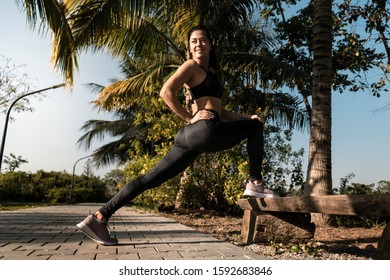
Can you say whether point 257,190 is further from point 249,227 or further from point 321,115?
point 321,115

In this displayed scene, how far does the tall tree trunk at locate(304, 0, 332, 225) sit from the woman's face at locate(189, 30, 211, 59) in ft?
16.0

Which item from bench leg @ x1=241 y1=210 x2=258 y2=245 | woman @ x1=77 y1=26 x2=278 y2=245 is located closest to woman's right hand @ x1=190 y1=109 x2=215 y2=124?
woman @ x1=77 y1=26 x2=278 y2=245

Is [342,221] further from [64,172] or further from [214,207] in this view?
[64,172]

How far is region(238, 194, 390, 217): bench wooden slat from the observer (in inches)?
101

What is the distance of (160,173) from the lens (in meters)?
3.08

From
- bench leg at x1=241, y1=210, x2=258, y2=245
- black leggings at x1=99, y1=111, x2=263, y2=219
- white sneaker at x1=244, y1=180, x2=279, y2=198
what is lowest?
bench leg at x1=241, y1=210, x2=258, y2=245

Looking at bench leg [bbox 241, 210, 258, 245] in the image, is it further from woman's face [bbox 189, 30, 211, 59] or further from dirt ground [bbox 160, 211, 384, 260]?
woman's face [bbox 189, 30, 211, 59]

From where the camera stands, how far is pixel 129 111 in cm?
2653

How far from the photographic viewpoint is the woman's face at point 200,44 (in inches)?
116

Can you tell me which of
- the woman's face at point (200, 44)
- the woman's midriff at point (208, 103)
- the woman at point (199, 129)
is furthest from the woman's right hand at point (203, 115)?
the woman's face at point (200, 44)

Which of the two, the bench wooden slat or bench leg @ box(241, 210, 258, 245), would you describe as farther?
bench leg @ box(241, 210, 258, 245)

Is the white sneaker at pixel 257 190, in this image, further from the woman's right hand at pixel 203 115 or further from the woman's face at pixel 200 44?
the woman's face at pixel 200 44

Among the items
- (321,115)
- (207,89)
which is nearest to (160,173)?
(207,89)

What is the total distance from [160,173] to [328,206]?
4.62 feet
